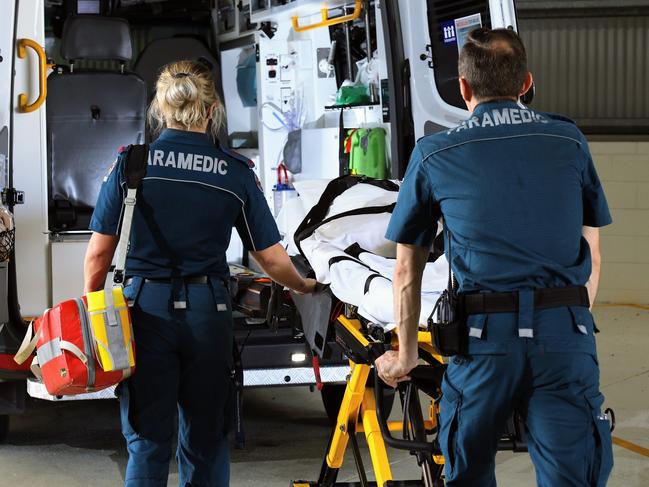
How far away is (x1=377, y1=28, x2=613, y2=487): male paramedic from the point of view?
Answer: 247 centimetres

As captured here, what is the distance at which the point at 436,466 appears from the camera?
316 centimetres

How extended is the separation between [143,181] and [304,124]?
3.43 m

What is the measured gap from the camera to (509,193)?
2480 mm

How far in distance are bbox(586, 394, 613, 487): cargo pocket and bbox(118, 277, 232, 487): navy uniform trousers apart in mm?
1180

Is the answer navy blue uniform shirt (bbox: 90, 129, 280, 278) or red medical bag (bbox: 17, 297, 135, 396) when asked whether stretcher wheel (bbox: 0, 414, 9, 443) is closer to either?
red medical bag (bbox: 17, 297, 135, 396)

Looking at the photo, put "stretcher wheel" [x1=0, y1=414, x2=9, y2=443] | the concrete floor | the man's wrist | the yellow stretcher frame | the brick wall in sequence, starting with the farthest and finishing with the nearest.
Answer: the brick wall → "stretcher wheel" [x1=0, y1=414, x2=9, y2=443] → the concrete floor → the yellow stretcher frame → the man's wrist

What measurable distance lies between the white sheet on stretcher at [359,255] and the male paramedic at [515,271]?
0.46 meters

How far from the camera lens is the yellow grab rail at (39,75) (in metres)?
4.32

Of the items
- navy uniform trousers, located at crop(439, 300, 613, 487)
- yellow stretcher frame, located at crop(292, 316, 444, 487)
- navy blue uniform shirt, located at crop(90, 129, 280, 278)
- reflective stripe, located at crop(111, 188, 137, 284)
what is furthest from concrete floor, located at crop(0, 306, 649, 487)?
navy uniform trousers, located at crop(439, 300, 613, 487)

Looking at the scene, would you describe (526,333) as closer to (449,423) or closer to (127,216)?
(449,423)

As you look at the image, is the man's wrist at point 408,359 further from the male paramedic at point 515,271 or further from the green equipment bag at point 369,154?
the green equipment bag at point 369,154

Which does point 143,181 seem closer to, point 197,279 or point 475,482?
point 197,279

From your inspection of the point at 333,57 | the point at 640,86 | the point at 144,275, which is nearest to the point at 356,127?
the point at 333,57

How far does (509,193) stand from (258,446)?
281cm
